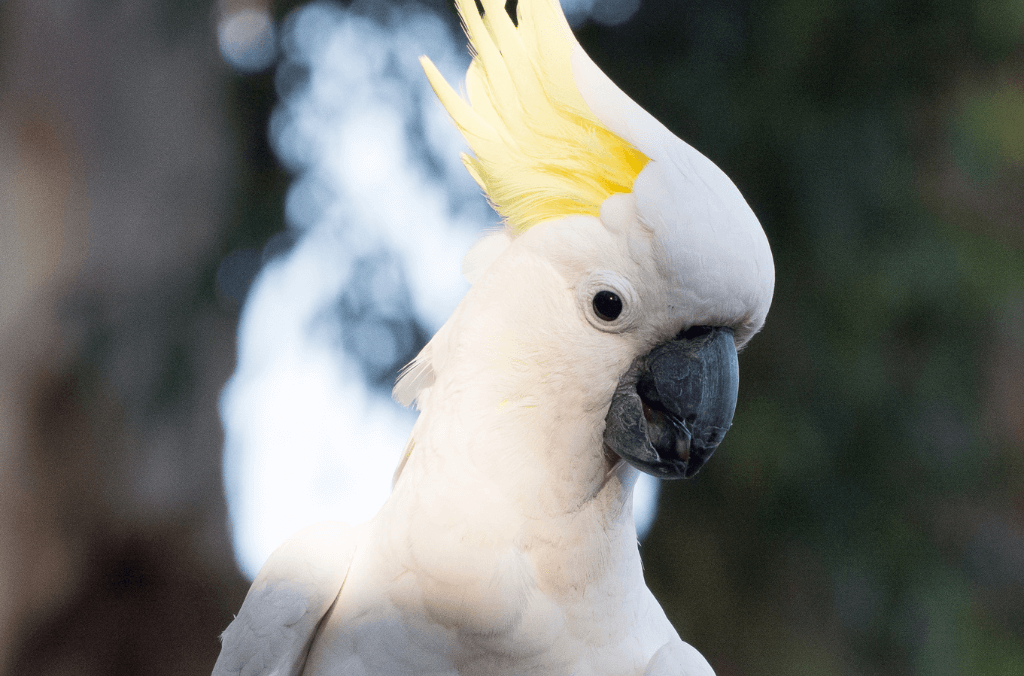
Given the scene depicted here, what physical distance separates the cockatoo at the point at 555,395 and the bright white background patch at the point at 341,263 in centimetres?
94

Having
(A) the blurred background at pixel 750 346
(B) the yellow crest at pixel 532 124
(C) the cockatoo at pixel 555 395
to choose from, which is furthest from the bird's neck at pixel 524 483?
(A) the blurred background at pixel 750 346

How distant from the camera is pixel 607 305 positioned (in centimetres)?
74

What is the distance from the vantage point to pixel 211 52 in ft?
6.05

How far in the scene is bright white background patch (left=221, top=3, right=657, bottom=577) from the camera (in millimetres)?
1772

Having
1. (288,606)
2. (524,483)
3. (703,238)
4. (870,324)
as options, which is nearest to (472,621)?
(524,483)

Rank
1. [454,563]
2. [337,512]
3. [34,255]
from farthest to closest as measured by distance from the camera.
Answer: [337,512] → [34,255] → [454,563]

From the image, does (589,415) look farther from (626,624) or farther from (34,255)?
(34,255)

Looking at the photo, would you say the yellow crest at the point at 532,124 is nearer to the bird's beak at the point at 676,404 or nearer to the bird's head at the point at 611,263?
the bird's head at the point at 611,263

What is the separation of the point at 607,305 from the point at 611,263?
5 centimetres

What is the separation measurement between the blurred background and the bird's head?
95cm

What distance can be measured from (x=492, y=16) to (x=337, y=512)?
1.38 meters

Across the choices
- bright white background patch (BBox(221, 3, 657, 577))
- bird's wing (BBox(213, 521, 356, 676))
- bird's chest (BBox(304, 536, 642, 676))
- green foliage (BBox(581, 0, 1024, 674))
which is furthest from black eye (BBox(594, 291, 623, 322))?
green foliage (BBox(581, 0, 1024, 674))

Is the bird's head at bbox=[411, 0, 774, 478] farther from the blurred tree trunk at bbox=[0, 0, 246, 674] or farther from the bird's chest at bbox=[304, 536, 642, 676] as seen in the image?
the blurred tree trunk at bbox=[0, 0, 246, 674]

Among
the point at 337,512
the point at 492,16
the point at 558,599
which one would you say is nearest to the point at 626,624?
the point at 558,599
